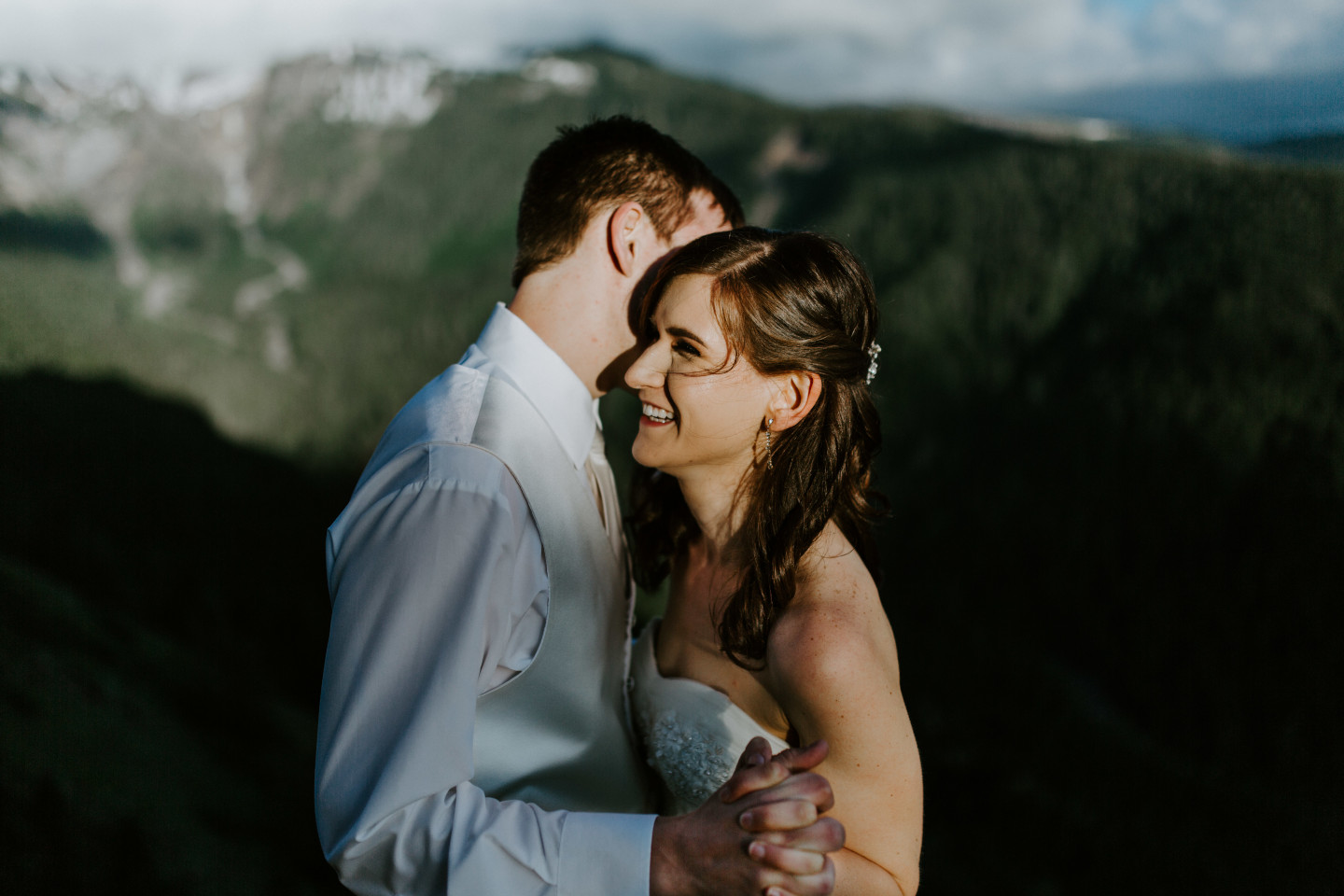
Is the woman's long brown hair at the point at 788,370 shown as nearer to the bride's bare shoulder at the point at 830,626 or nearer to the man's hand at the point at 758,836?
the bride's bare shoulder at the point at 830,626

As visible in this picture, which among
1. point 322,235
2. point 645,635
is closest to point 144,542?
point 645,635

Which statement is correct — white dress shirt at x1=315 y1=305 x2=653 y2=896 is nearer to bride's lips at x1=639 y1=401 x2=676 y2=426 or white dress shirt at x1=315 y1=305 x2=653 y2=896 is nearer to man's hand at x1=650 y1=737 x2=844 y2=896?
man's hand at x1=650 y1=737 x2=844 y2=896

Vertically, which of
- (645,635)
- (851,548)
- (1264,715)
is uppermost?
(851,548)

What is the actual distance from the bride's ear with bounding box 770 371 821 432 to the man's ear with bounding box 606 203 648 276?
831 mm

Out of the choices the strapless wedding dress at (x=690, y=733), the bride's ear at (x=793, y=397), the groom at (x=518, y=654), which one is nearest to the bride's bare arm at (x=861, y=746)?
the groom at (x=518, y=654)

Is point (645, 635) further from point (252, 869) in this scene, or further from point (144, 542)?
point (144, 542)

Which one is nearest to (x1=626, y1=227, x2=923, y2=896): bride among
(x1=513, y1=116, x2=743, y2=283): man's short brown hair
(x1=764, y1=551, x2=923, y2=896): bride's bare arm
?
(x1=764, y1=551, x2=923, y2=896): bride's bare arm

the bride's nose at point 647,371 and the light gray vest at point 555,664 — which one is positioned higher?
the bride's nose at point 647,371

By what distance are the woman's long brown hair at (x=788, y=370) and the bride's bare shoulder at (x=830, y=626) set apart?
8 cm

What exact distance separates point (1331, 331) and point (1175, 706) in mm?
11484

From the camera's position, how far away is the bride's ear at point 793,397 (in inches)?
117

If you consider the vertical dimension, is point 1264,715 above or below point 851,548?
below

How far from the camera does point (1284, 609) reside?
15.7 meters

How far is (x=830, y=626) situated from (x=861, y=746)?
38 centimetres
